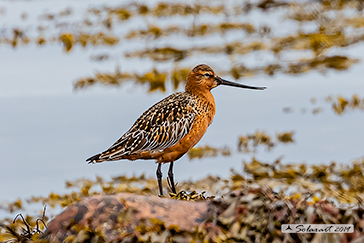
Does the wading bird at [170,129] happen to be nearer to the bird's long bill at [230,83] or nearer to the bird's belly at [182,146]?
the bird's belly at [182,146]

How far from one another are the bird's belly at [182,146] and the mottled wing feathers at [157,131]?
4 cm

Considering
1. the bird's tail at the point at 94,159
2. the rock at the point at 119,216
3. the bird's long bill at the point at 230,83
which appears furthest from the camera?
the bird's long bill at the point at 230,83

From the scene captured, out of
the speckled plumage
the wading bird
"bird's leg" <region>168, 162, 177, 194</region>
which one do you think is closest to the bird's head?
the wading bird

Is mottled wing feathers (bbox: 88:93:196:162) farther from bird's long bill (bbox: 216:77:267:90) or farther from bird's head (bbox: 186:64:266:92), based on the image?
bird's long bill (bbox: 216:77:267:90)

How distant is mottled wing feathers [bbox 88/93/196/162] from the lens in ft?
18.4

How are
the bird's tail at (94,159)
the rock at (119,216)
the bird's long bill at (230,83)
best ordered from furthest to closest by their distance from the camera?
the bird's long bill at (230,83)
the bird's tail at (94,159)
the rock at (119,216)

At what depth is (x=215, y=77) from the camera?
6.10 metres

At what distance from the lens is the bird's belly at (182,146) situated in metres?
5.61

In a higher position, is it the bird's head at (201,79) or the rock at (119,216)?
the bird's head at (201,79)

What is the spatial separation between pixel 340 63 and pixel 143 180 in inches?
263

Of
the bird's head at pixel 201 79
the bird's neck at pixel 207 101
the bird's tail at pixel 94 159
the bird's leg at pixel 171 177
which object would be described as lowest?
the bird's leg at pixel 171 177

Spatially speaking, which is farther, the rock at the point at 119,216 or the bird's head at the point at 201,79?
the bird's head at the point at 201,79

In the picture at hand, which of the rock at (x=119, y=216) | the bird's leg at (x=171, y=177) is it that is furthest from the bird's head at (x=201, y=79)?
the rock at (x=119, y=216)

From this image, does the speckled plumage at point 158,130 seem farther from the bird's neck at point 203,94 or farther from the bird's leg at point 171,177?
the bird's leg at point 171,177
